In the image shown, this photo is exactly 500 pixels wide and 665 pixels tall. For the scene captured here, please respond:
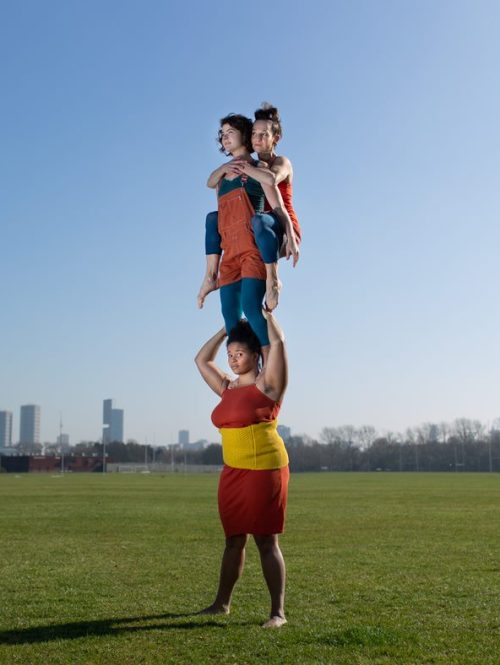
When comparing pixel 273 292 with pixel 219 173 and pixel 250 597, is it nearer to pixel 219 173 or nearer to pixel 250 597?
pixel 219 173

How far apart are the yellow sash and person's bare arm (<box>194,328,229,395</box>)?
498mm

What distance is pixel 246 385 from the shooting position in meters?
5.77

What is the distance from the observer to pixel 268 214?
5594 millimetres

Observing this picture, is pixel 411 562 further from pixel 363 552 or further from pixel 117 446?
pixel 117 446

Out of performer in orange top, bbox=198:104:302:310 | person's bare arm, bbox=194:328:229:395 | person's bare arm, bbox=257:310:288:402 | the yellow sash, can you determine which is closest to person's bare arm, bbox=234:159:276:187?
performer in orange top, bbox=198:104:302:310

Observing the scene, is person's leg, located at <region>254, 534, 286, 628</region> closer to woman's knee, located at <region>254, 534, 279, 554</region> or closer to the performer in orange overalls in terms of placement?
woman's knee, located at <region>254, 534, 279, 554</region>

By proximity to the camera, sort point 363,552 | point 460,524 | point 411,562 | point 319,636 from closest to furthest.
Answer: point 319,636 → point 411,562 → point 363,552 → point 460,524

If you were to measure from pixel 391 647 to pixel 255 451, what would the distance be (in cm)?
159

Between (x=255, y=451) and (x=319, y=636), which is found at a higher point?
(x=255, y=451)

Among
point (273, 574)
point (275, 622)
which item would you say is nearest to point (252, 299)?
point (273, 574)

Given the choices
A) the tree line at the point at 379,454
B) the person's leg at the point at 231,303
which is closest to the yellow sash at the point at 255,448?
the person's leg at the point at 231,303

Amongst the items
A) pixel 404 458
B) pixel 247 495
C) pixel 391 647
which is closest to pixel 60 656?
pixel 247 495

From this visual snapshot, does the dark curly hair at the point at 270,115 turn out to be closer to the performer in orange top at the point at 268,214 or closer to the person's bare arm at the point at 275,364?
the performer in orange top at the point at 268,214

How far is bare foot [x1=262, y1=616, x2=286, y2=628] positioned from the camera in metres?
5.41
